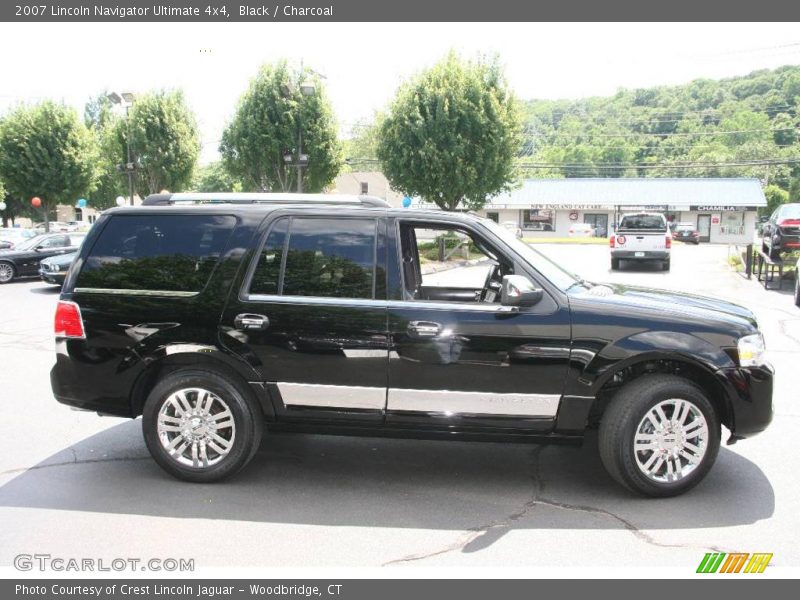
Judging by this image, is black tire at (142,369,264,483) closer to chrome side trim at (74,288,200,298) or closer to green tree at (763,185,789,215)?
chrome side trim at (74,288,200,298)

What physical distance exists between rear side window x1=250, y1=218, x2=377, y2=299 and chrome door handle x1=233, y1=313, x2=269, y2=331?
0.62 ft

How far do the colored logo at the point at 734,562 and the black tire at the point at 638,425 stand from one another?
740mm

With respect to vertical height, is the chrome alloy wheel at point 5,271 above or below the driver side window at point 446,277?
below

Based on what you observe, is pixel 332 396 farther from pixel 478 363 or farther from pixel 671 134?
pixel 671 134

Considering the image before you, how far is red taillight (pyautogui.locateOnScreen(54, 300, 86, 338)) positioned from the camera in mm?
4992

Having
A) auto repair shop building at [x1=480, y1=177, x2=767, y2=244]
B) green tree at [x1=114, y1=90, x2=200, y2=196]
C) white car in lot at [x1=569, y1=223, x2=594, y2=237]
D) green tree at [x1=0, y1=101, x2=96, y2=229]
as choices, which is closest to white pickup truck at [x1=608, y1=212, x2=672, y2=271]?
green tree at [x1=114, y1=90, x2=200, y2=196]

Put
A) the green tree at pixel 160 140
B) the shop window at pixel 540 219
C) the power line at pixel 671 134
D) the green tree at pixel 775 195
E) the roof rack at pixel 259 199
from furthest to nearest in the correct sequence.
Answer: the power line at pixel 671 134, the green tree at pixel 775 195, the shop window at pixel 540 219, the green tree at pixel 160 140, the roof rack at pixel 259 199

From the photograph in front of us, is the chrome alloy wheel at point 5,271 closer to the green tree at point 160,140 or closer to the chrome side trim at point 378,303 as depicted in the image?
the green tree at point 160,140

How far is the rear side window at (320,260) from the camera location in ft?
15.8

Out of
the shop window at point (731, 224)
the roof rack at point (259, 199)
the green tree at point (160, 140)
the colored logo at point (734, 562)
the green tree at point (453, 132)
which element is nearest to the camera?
the colored logo at point (734, 562)

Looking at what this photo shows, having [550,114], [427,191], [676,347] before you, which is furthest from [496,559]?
[550,114]

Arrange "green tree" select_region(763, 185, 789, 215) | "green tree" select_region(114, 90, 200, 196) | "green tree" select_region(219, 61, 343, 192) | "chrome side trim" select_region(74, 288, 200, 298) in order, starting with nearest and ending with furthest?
1. "chrome side trim" select_region(74, 288, 200, 298)
2. "green tree" select_region(219, 61, 343, 192)
3. "green tree" select_region(114, 90, 200, 196)
4. "green tree" select_region(763, 185, 789, 215)

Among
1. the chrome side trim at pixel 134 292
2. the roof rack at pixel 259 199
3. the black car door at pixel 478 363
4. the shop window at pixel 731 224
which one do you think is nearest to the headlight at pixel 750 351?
the black car door at pixel 478 363

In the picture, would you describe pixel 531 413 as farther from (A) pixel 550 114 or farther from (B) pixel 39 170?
(A) pixel 550 114
